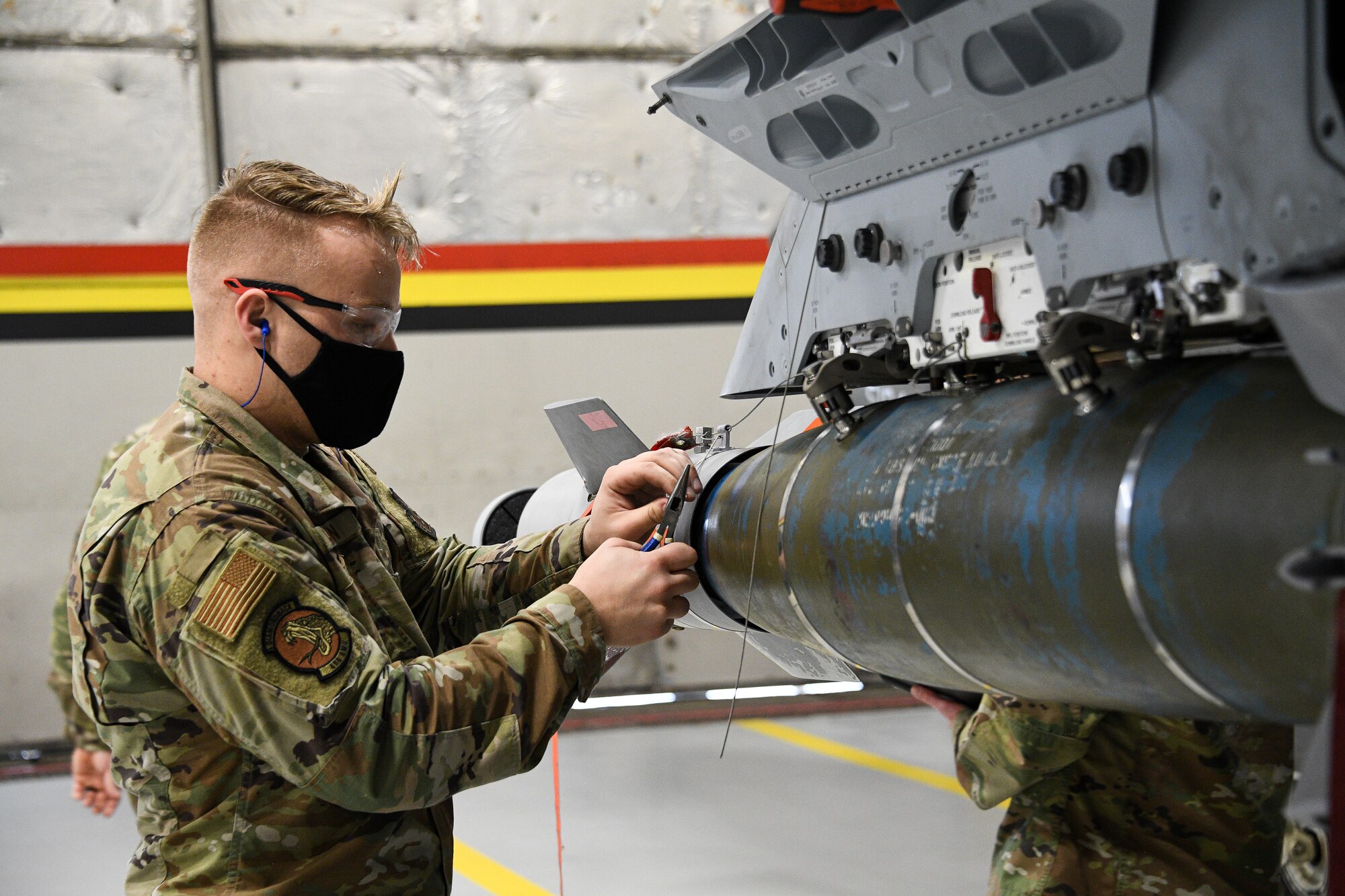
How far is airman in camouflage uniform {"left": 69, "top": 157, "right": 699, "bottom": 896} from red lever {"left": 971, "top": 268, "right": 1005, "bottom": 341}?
28.0 inches

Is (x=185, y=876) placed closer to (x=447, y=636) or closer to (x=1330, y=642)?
(x=447, y=636)

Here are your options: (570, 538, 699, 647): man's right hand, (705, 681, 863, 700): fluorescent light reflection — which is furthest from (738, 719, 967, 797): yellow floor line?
(570, 538, 699, 647): man's right hand

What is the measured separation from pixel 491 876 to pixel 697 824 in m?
1.13

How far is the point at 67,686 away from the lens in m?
4.35

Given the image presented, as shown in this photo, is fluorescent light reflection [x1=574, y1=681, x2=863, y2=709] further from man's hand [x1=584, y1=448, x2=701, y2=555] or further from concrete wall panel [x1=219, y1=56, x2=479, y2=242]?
man's hand [x1=584, y1=448, x2=701, y2=555]

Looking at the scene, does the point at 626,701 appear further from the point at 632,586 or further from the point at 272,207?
the point at 272,207

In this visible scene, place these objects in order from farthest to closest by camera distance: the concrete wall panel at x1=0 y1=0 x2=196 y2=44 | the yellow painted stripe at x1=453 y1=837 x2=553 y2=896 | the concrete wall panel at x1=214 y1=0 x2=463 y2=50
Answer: the concrete wall panel at x1=214 y1=0 x2=463 y2=50
the concrete wall panel at x1=0 y1=0 x2=196 y2=44
the yellow painted stripe at x1=453 y1=837 x2=553 y2=896

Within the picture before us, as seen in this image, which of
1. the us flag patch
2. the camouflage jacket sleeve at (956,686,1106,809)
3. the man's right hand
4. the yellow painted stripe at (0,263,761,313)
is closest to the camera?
the us flag patch

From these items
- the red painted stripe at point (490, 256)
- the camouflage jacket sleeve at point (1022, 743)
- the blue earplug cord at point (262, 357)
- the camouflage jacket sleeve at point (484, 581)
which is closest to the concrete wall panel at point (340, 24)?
the red painted stripe at point (490, 256)

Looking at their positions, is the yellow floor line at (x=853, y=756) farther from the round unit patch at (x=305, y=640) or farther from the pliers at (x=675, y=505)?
the round unit patch at (x=305, y=640)

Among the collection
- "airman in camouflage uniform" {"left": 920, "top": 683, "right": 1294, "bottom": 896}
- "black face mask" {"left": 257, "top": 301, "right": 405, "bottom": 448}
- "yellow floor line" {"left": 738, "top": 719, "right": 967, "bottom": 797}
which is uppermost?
"black face mask" {"left": 257, "top": 301, "right": 405, "bottom": 448}

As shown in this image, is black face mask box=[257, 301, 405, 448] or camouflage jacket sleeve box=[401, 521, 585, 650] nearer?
black face mask box=[257, 301, 405, 448]

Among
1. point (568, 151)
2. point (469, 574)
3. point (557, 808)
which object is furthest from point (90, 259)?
point (557, 808)

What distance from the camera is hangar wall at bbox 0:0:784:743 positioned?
7375 mm
